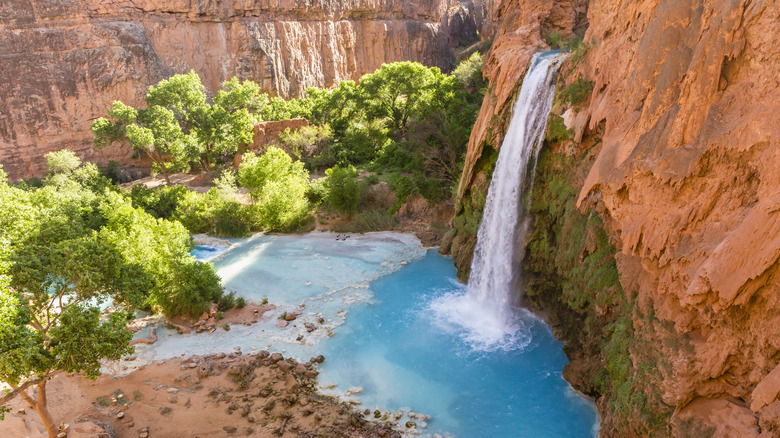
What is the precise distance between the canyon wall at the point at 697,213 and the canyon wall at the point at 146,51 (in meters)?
37.8

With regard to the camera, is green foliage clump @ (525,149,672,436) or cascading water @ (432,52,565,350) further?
cascading water @ (432,52,565,350)

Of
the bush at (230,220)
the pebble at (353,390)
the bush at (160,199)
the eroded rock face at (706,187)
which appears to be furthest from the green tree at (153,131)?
the eroded rock face at (706,187)

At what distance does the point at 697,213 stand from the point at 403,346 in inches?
369

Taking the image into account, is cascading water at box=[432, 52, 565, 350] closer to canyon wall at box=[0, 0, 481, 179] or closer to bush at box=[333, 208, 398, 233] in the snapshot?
bush at box=[333, 208, 398, 233]

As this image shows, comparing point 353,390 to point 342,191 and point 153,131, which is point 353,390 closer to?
point 342,191

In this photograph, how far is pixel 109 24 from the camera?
35.3 m

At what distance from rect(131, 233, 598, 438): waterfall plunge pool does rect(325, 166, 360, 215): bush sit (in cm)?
453

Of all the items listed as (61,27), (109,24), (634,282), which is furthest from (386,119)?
(634,282)

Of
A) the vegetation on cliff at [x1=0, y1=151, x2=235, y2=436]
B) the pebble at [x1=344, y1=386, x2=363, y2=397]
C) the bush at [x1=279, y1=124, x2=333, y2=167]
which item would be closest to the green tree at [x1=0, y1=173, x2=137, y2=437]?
the vegetation on cliff at [x1=0, y1=151, x2=235, y2=436]

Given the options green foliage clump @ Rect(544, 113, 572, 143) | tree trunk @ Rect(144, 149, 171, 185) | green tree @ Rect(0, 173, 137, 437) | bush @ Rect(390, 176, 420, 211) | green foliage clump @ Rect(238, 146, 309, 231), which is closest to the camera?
green tree @ Rect(0, 173, 137, 437)

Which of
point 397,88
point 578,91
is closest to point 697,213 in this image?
point 578,91

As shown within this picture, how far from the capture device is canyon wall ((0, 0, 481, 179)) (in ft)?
107

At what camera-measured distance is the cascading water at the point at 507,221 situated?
15266mm

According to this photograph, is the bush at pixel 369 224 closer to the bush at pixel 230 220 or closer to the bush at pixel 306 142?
the bush at pixel 230 220
